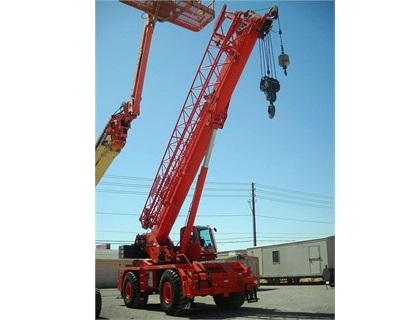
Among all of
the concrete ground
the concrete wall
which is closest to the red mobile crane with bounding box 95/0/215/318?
the concrete ground

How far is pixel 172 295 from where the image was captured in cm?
845

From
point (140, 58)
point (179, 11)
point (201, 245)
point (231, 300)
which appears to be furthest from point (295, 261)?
point (179, 11)

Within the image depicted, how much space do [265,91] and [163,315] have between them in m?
4.55

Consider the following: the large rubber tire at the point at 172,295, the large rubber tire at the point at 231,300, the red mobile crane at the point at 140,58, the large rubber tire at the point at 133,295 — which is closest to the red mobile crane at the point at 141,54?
the red mobile crane at the point at 140,58

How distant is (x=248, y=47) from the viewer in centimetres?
873

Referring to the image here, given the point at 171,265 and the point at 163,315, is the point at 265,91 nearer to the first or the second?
the point at 171,265

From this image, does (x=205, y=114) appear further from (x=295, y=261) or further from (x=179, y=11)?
(x=295, y=261)

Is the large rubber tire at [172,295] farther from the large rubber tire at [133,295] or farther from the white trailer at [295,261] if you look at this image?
the white trailer at [295,261]

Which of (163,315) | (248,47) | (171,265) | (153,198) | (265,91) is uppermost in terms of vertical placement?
(248,47)

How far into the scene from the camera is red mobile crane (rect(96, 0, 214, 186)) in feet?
25.0

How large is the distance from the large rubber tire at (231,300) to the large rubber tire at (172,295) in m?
0.67

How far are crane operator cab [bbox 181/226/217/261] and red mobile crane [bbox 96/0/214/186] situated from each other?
233 cm

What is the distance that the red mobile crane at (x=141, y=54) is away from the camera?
25.0 ft

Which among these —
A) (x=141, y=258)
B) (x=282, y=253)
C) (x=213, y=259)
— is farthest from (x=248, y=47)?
(x=282, y=253)
